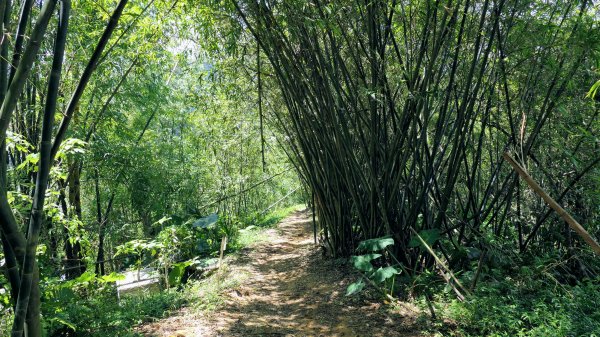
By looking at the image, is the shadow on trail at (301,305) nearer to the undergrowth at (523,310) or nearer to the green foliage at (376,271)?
the green foliage at (376,271)

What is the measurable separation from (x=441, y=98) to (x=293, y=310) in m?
1.92

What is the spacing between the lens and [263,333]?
2.91 m

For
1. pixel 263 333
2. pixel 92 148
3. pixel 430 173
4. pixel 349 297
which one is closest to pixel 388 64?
pixel 430 173

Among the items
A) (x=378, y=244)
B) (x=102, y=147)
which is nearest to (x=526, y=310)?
(x=378, y=244)

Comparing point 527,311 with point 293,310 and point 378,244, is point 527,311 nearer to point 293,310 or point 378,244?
point 378,244

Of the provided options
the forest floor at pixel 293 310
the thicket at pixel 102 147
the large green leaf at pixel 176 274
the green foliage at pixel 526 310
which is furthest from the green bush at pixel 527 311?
the large green leaf at pixel 176 274

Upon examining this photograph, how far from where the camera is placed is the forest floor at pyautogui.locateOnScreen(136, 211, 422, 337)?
287 cm

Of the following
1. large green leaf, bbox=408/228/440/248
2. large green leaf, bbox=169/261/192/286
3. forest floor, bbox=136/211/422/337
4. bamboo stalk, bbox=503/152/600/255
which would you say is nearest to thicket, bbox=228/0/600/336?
large green leaf, bbox=408/228/440/248

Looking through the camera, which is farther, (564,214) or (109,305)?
(109,305)

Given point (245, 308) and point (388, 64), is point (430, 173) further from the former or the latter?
point (245, 308)

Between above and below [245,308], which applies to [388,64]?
above

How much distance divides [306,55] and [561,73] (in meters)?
1.84

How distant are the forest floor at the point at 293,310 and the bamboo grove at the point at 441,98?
51 cm

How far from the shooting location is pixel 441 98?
10.1ft
